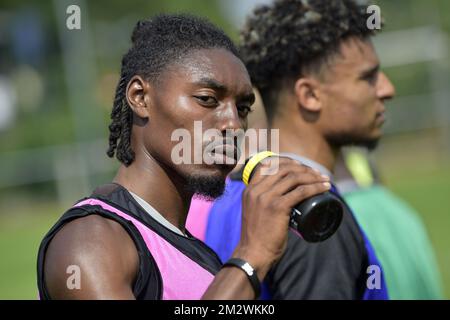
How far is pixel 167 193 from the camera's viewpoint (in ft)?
9.78

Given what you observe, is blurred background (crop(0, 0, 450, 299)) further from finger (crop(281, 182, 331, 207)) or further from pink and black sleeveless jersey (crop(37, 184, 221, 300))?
finger (crop(281, 182, 331, 207))

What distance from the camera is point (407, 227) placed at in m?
5.98

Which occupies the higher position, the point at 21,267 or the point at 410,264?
the point at 410,264

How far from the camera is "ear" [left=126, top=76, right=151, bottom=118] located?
117 inches

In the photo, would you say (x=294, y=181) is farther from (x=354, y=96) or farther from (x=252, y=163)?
(x=354, y=96)

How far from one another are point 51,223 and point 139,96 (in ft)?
52.6

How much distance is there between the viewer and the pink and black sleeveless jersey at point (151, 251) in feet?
8.52

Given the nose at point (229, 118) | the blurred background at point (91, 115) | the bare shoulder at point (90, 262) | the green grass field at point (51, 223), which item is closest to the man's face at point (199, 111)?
the nose at point (229, 118)

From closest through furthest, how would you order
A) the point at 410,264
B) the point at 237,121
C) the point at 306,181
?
1. the point at 306,181
2. the point at 237,121
3. the point at 410,264
